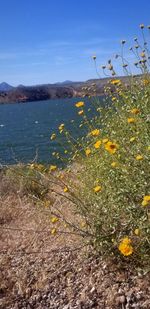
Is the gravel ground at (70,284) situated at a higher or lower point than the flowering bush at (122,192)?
lower

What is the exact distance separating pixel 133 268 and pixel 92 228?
1.48 ft

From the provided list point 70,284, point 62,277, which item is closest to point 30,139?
point 62,277

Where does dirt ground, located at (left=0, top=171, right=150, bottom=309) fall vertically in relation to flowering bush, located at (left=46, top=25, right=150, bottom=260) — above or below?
below

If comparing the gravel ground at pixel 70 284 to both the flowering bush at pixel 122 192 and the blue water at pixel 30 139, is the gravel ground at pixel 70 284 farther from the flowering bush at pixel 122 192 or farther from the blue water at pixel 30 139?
the blue water at pixel 30 139

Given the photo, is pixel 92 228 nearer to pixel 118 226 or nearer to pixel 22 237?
pixel 118 226

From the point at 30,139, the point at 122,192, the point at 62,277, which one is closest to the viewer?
the point at 122,192

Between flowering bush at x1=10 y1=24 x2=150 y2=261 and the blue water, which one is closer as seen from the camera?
flowering bush at x1=10 y1=24 x2=150 y2=261

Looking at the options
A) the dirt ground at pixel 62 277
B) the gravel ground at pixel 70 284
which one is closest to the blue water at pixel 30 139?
the dirt ground at pixel 62 277

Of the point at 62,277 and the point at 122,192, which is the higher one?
the point at 122,192

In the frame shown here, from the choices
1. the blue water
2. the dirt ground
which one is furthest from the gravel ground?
the blue water

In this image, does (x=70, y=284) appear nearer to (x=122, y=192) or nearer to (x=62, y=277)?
(x=62, y=277)

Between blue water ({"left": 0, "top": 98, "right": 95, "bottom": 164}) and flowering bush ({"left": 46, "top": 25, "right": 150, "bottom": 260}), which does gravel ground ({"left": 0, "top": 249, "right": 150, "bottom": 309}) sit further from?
blue water ({"left": 0, "top": 98, "right": 95, "bottom": 164})

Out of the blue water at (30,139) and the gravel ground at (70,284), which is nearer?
the gravel ground at (70,284)

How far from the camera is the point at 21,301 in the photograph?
3.51 m
